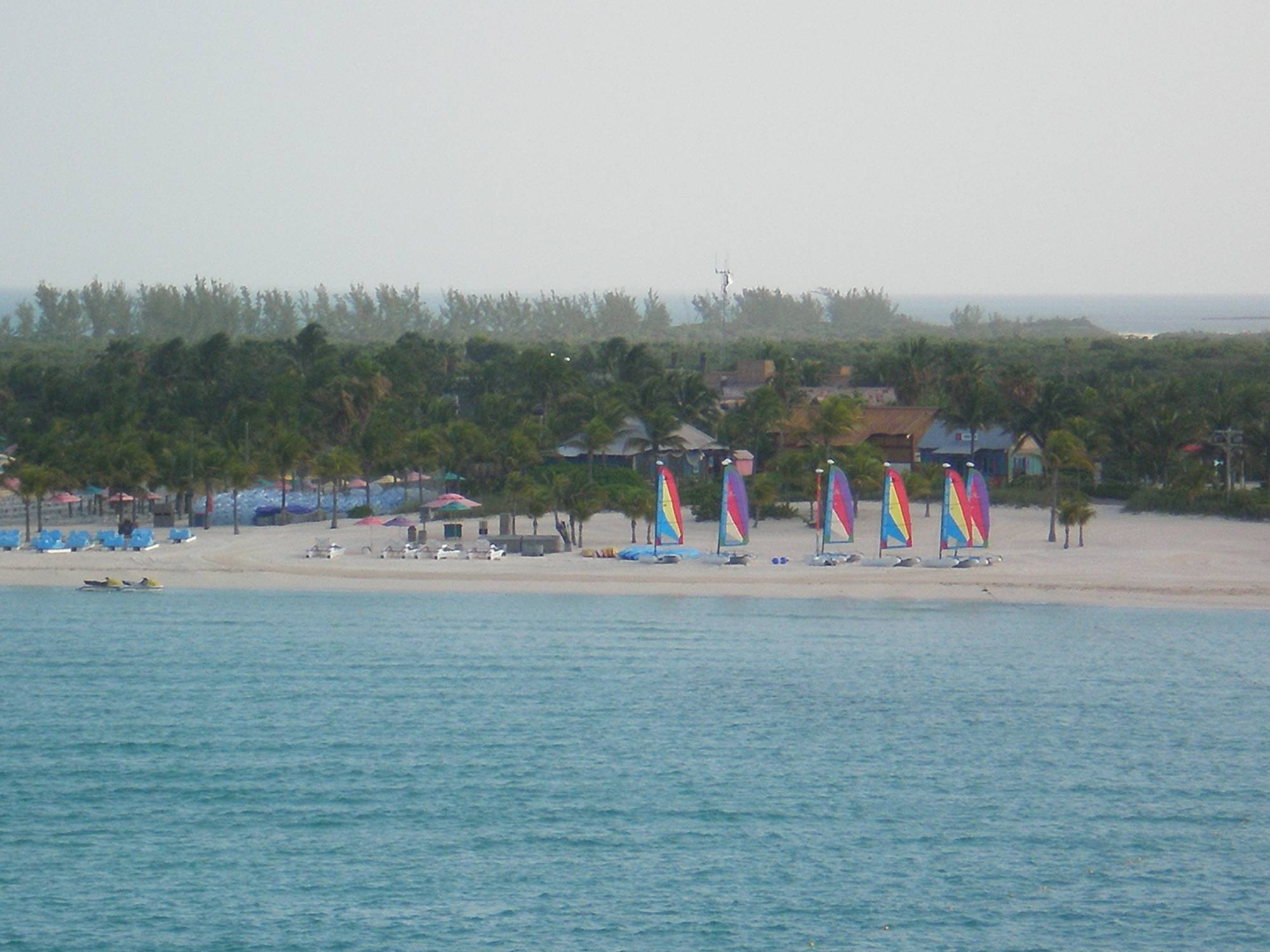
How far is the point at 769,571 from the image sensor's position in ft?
191

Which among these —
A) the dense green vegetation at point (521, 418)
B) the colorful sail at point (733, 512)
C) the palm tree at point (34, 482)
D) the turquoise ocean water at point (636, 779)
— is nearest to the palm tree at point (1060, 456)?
the dense green vegetation at point (521, 418)

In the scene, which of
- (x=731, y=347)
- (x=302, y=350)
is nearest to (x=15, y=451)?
(x=302, y=350)

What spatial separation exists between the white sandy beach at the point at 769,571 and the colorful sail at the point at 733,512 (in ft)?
4.11

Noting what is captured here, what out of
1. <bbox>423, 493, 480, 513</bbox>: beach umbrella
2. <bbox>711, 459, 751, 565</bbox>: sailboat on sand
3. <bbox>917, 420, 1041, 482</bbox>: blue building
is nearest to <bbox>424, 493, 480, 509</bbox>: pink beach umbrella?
<bbox>423, 493, 480, 513</bbox>: beach umbrella

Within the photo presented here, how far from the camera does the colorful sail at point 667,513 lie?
59375 mm

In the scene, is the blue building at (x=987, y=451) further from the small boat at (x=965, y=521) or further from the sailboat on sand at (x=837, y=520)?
the sailboat on sand at (x=837, y=520)

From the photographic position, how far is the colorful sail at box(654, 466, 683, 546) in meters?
A: 59.4

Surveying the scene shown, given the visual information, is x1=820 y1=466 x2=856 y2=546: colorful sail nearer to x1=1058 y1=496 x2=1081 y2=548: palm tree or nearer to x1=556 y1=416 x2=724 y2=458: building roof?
x1=1058 y1=496 x2=1081 y2=548: palm tree

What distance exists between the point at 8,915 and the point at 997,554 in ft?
136

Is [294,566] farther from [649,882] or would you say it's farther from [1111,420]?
[1111,420]

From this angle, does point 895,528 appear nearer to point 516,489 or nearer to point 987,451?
point 516,489

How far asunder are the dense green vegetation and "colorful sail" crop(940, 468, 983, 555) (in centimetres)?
608

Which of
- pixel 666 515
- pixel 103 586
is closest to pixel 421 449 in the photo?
pixel 666 515

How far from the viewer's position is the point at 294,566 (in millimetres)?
60125
